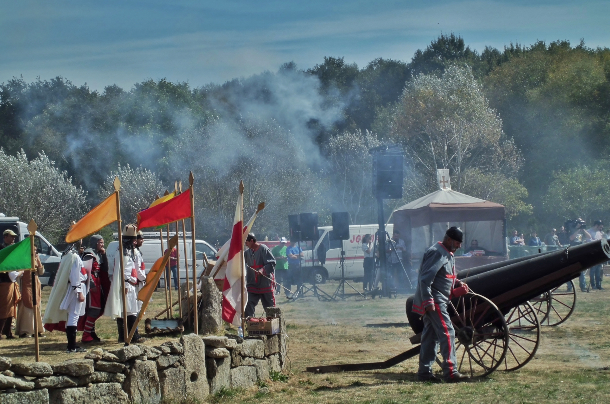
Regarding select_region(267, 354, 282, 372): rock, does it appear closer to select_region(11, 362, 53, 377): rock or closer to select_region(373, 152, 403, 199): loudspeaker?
select_region(11, 362, 53, 377): rock

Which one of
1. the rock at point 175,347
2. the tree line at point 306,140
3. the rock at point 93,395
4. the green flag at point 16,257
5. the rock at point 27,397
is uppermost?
the tree line at point 306,140

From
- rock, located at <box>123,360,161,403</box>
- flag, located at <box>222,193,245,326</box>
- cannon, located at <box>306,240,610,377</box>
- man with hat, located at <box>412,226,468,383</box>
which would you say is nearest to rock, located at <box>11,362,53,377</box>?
rock, located at <box>123,360,161,403</box>

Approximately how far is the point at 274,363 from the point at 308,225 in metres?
13.7

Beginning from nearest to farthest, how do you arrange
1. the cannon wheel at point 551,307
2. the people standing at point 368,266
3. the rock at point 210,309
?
the rock at point 210,309 → the cannon wheel at point 551,307 → the people standing at point 368,266

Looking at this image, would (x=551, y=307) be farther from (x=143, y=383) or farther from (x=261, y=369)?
(x=143, y=383)

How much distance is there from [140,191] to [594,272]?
2934 cm

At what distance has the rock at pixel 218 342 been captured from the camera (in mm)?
8156

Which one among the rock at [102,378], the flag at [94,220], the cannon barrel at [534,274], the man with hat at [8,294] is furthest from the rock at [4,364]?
the man with hat at [8,294]

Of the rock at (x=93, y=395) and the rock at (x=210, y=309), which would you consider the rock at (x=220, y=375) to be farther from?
the rock at (x=210, y=309)

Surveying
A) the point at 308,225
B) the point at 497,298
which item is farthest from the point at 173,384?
the point at 308,225

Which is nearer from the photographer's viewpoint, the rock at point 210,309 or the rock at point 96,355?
the rock at point 96,355

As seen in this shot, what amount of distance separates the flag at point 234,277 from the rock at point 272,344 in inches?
22.1

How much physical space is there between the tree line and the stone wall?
33.0 m

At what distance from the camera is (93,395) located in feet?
22.0
